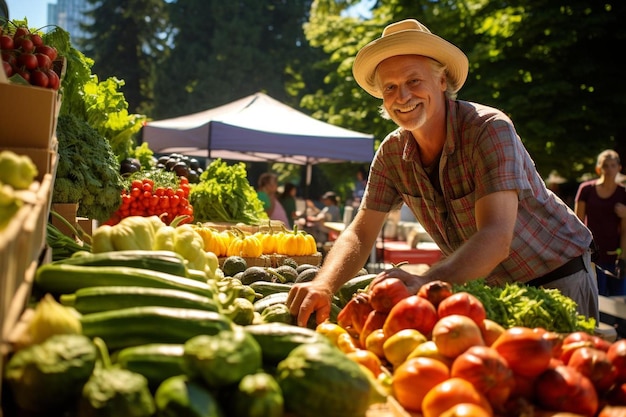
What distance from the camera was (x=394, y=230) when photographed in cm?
1247

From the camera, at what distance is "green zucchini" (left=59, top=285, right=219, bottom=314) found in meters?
1.63

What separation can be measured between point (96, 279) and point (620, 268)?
7.38 m

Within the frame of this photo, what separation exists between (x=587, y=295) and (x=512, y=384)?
77.7 inches

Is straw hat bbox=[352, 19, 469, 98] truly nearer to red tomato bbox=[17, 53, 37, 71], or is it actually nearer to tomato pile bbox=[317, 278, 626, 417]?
tomato pile bbox=[317, 278, 626, 417]

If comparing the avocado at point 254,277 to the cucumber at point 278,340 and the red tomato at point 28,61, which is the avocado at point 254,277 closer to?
the red tomato at point 28,61

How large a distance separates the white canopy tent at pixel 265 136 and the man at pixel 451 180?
598 cm

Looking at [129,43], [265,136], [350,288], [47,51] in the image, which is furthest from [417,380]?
[129,43]

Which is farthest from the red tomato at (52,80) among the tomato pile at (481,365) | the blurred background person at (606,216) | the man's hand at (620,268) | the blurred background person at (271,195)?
the blurred background person at (271,195)

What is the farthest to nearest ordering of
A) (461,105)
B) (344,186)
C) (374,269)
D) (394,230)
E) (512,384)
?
1. (344,186)
2. (394,230)
3. (374,269)
4. (461,105)
5. (512,384)

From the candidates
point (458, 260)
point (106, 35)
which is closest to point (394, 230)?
point (458, 260)

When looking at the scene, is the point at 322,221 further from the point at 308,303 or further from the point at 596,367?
the point at 596,367

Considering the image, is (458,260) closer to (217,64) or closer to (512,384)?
(512,384)

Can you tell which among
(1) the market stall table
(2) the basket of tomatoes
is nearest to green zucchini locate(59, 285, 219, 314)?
A: (2) the basket of tomatoes

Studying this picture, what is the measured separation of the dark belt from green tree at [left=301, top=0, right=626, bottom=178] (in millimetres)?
9639
